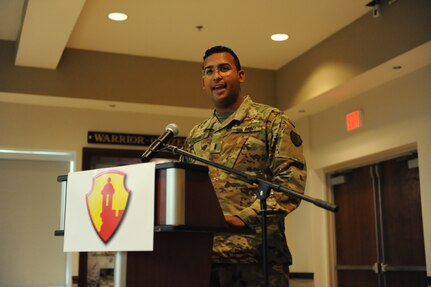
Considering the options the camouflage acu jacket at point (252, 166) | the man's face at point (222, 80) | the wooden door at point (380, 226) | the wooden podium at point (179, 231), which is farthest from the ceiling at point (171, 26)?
the wooden podium at point (179, 231)

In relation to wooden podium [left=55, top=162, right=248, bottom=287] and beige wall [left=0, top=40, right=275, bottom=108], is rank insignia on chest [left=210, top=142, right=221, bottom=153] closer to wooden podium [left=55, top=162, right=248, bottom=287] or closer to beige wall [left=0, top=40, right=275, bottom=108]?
wooden podium [left=55, top=162, right=248, bottom=287]

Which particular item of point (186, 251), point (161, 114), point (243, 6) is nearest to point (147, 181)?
point (186, 251)

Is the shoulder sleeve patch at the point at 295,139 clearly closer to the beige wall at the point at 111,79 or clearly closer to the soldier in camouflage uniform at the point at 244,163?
the soldier in camouflage uniform at the point at 244,163

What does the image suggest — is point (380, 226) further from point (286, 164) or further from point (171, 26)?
point (286, 164)

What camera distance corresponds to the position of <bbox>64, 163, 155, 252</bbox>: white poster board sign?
1.52 metres

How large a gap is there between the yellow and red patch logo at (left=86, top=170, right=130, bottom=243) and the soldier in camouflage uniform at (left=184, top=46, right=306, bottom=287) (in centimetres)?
34

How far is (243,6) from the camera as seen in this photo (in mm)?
5074

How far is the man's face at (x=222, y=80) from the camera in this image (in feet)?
7.07

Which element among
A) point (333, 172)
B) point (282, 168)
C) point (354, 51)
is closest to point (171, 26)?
point (354, 51)

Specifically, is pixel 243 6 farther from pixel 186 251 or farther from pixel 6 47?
pixel 186 251

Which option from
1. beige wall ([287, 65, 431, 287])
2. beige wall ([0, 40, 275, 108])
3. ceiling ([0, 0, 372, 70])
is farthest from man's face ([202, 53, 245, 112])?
beige wall ([0, 40, 275, 108])

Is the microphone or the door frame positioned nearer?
the microphone

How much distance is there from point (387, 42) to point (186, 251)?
3814 millimetres

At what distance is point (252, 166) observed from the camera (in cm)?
207
